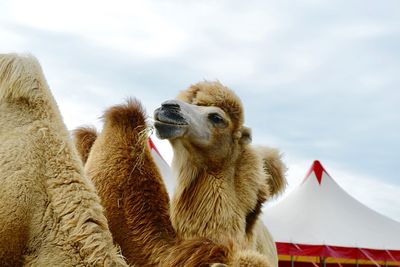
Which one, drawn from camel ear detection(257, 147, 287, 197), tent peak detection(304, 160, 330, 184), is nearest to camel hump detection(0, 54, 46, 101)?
camel ear detection(257, 147, 287, 197)

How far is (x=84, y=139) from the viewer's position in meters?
4.87

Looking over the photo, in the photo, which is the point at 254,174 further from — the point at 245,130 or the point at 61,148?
the point at 61,148

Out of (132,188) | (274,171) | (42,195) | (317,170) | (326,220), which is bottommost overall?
(42,195)

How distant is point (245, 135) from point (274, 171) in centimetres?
91

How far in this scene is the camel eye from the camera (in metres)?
4.19

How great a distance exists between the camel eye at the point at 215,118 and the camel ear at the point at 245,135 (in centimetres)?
21

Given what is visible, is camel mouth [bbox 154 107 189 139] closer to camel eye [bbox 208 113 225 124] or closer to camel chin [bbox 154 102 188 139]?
camel chin [bbox 154 102 188 139]

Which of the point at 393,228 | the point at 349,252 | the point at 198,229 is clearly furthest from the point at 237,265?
the point at 393,228

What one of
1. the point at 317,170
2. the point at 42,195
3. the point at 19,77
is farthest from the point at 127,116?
the point at 317,170

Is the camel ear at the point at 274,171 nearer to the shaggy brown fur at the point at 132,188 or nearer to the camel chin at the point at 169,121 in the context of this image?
the shaggy brown fur at the point at 132,188

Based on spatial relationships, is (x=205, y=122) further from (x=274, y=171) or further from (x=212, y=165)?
(x=274, y=171)

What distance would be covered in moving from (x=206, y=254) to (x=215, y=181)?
1603 millimetres

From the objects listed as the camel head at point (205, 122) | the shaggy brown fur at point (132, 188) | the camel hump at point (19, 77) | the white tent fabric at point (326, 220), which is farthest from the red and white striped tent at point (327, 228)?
the camel hump at point (19, 77)

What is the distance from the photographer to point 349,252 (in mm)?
10688
